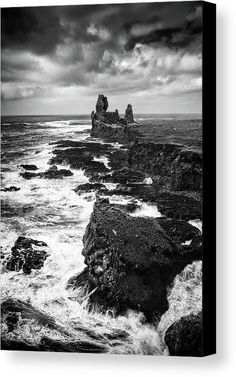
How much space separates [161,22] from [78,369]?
8.97 feet

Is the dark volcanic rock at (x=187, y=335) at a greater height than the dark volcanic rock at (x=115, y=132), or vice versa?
the dark volcanic rock at (x=115, y=132)

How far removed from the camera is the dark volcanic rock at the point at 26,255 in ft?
22.0

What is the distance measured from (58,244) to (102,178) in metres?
0.62

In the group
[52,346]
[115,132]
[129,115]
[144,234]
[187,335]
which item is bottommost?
[52,346]

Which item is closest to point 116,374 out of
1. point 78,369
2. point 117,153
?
point 78,369

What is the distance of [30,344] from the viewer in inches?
261

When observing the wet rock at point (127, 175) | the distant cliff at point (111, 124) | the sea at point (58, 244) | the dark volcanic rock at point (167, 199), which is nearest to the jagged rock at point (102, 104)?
the distant cliff at point (111, 124)

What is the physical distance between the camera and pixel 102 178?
22.1ft

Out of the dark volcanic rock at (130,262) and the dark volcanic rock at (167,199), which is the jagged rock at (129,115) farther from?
the dark volcanic rock at (130,262)

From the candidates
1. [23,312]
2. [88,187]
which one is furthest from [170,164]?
[23,312]

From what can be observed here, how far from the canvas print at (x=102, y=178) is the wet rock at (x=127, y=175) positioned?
0.04 feet

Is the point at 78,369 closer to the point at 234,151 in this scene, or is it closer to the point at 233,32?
the point at 234,151

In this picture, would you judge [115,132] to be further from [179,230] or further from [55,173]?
[179,230]

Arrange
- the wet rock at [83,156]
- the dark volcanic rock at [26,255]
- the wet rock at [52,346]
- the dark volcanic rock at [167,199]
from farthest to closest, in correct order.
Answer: the wet rock at [83,156], the dark volcanic rock at [26,255], the wet rock at [52,346], the dark volcanic rock at [167,199]
